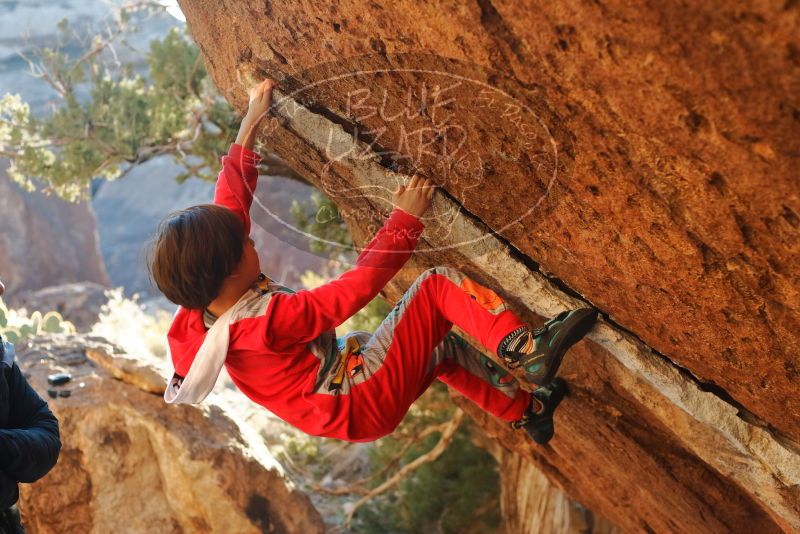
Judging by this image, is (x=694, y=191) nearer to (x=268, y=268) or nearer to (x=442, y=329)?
(x=442, y=329)

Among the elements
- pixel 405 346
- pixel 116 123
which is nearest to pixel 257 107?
pixel 405 346

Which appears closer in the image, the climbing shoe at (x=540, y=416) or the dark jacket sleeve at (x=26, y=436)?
the dark jacket sleeve at (x=26, y=436)

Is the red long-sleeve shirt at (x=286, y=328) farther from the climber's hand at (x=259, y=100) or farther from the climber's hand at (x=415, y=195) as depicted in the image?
the climber's hand at (x=259, y=100)

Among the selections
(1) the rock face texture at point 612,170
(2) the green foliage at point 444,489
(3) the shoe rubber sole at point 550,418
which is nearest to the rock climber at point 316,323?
(1) the rock face texture at point 612,170

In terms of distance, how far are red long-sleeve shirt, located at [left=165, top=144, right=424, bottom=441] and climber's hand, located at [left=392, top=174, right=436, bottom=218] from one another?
32mm

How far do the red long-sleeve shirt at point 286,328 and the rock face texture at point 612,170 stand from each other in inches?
10.2

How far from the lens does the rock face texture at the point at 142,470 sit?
4.04m

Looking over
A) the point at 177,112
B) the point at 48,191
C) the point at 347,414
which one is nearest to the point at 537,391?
the point at 347,414

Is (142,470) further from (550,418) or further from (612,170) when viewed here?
(612,170)

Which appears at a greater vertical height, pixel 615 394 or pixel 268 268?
pixel 615 394

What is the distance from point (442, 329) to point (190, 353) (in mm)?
817

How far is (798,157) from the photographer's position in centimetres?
141

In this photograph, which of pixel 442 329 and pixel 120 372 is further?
pixel 120 372

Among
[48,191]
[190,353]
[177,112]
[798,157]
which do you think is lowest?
[48,191]
